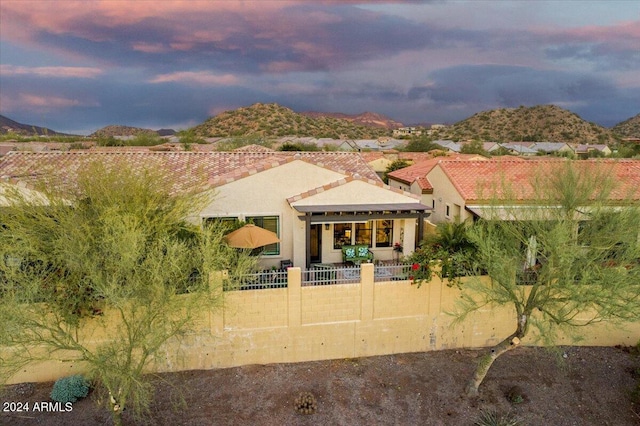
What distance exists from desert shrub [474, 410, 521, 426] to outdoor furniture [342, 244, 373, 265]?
8.23 metres

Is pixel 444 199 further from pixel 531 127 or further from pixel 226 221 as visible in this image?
pixel 531 127

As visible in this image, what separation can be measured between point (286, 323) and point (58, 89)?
24.4m

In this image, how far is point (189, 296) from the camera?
10570 millimetres

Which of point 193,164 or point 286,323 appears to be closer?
point 286,323

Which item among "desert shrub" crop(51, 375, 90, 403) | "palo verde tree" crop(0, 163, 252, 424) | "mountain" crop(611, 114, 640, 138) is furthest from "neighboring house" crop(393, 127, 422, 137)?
"desert shrub" crop(51, 375, 90, 403)

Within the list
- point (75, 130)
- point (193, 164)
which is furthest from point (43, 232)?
point (193, 164)

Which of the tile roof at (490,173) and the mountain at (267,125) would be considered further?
the mountain at (267,125)

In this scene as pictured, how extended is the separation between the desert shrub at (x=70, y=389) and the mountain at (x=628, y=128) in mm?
134444

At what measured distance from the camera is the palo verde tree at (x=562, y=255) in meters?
11.2

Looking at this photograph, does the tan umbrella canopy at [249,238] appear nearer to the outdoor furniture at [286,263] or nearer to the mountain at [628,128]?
the outdoor furniture at [286,263]

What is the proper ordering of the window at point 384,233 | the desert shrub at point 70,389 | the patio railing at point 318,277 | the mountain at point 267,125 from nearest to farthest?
→ the desert shrub at point 70,389 < the patio railing at point 318,277 < the window at point 384,233 < the mountain at point 267,125

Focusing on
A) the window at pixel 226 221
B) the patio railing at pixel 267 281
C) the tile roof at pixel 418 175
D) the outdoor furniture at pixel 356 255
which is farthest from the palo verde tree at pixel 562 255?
the tile roof at pixel 418 175

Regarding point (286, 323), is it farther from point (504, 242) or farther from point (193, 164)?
point (193, 164)

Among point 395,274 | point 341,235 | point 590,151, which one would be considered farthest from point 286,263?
point 590,151
